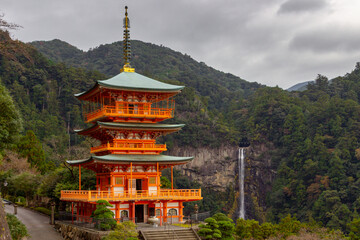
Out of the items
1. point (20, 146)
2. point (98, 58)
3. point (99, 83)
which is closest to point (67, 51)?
point (98, 58)

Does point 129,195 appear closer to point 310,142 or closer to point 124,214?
point 124,214

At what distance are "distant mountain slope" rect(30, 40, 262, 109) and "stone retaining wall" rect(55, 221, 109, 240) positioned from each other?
8820 centimetres

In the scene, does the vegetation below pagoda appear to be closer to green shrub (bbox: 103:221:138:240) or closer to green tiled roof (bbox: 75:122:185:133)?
green tiled roof (bbox: 75:122:185:133)

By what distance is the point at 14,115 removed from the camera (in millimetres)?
26250

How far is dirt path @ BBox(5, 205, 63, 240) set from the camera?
28969mm

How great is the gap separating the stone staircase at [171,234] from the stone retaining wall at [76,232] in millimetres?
2209

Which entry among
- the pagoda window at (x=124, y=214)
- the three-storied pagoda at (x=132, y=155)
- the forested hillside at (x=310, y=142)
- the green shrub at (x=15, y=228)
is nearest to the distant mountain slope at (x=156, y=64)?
the forested hillside at (x=310, y=142)

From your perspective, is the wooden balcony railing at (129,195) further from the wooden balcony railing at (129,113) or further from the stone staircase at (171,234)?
the wooden balcony railing at (129,113)

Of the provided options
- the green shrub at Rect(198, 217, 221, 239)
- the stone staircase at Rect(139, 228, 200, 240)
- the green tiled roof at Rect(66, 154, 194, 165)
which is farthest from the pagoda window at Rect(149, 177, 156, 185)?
the green shrub at Rect(198, 217, 221, 239)

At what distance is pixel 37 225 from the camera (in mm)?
32281

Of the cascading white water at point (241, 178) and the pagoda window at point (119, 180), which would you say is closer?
the pagoda window at point (119, 180)

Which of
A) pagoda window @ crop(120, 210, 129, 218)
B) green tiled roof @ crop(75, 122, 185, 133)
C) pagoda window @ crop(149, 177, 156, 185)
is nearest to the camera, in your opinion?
pagoda window @ crop(120, 210, 129, 218)

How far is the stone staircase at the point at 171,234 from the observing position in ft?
82.9

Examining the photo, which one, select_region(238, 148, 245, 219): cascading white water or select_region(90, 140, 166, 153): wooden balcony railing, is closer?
select_region(90, 140, 166, 153): wooden balcony railing
